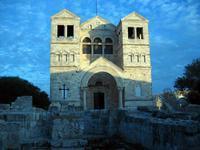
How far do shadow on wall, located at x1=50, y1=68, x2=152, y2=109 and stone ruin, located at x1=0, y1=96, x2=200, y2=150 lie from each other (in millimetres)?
17362

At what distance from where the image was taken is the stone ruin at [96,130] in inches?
217

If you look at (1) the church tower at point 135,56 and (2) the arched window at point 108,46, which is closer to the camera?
(1) the church tower at point 135,56

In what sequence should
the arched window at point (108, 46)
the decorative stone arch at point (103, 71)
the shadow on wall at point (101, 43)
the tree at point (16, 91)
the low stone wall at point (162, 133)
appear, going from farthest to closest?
1. the arched window at point (108, 46)
2. the tree at point (16, 91)
3. the shadow on wall at point (101, 43)
4. the decorative stone arch at point (103, 71)
5. the low stone wall at point (162, 133)

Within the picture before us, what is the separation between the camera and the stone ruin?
5.52 metres

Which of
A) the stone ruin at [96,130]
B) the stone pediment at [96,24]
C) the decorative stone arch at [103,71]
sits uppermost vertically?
the stone pediment at [96,24]

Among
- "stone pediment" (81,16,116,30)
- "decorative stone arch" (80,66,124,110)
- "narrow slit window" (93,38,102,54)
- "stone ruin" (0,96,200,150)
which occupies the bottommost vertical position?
"stone ruin" (0,96,200,150)

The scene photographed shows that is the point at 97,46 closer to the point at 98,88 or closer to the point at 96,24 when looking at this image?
the point at 96,24

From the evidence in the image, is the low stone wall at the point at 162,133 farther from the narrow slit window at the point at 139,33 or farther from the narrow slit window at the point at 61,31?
the narrow slit window at the point at 139,33

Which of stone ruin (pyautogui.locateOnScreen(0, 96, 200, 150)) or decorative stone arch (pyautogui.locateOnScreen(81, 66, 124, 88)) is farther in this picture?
decorative stone arch (pyautogui.locateOnScreen(81, 66, 124, 88))

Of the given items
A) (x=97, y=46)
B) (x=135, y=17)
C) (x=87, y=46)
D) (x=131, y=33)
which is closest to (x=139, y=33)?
(x=131, y=33)

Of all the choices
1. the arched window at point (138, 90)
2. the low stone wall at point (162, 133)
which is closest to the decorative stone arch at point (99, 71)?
the arched window at point (138, 90)

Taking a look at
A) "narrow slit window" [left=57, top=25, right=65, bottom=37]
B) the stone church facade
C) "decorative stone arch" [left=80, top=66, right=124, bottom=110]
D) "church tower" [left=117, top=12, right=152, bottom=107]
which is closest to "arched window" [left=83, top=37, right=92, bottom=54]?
the stone church facade

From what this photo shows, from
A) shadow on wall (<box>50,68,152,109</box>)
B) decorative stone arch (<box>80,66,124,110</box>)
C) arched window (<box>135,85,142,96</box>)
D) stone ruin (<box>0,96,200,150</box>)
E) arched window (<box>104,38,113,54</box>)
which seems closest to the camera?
stone ruin (<box>0,96,200,150</box>)

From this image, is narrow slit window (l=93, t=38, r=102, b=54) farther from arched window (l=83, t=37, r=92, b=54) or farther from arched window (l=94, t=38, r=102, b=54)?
arched window (l=83, t=37, r=92, b=54)
